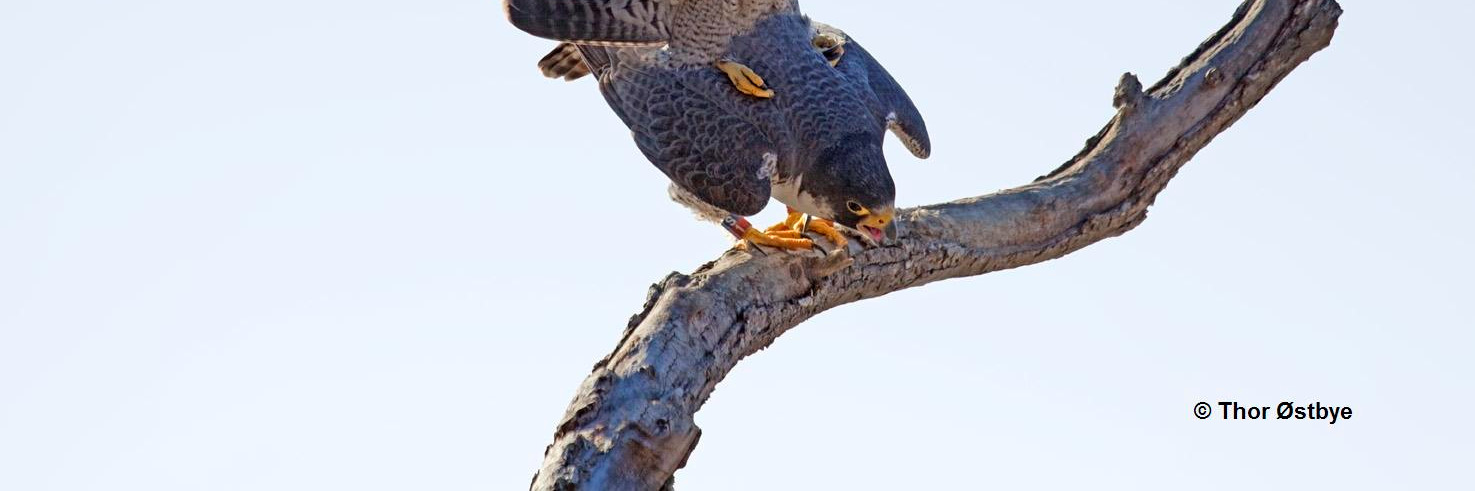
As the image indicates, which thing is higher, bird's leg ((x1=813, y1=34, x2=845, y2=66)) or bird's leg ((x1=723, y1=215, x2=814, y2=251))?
bird's leg ((x1=813, y1=34, x2=845, y2=66))

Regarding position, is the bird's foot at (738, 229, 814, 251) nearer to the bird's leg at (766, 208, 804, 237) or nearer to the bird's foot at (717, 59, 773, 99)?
the bird's leg at (766, 208, 804, 237)

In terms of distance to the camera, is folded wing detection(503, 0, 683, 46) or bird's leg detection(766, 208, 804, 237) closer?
folded wing detection(503, 0, 683, 46)

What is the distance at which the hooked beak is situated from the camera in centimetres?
832

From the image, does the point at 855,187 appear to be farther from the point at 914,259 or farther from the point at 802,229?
the point at 914,259

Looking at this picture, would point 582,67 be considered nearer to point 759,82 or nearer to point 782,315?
point 759,82

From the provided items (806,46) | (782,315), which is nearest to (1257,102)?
(806,46)

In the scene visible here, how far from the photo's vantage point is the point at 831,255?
8422 mm

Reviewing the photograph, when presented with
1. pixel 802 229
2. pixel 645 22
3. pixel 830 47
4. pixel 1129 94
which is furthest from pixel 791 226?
pixel 1129 94

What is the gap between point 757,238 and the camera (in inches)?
328

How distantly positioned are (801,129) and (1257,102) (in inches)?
123

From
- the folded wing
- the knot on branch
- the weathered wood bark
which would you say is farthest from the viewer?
the knot on branch

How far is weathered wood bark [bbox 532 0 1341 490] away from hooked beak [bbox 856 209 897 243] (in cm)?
20

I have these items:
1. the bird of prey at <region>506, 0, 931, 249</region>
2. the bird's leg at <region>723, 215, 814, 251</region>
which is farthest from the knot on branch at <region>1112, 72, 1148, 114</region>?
the bird's leg at <region>723, 215, 814, 251</region>

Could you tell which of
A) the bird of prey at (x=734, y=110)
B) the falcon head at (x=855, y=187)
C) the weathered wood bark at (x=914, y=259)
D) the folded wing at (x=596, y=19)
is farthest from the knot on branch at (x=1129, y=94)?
the folded wing at (x=596, y=19)
